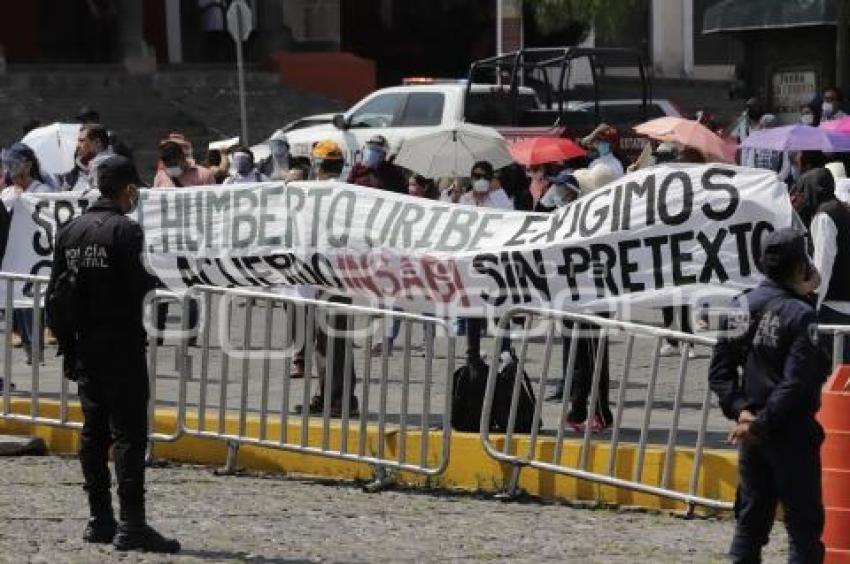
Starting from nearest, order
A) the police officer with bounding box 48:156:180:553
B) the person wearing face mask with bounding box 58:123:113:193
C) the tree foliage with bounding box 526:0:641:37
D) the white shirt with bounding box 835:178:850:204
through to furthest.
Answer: the police officer with bounding box 48:156:180:553
the white shirt with bounding box 835:178:850:204
the person wearing face mask with bounding box 58:123:113:193
the tree foliage with bounding box 526:0:641:37

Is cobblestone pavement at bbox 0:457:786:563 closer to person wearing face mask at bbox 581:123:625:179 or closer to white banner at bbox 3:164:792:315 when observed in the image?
white banner at bbox 3:164:792:315

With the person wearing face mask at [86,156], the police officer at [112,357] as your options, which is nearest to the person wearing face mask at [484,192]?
the person wearing face mask at [86,156]

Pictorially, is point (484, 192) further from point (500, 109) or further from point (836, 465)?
point (836, 465)

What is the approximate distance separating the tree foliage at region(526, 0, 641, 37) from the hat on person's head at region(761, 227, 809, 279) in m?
24.8

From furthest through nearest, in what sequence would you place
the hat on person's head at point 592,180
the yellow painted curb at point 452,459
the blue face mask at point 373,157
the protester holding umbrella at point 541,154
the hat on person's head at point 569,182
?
1. the protester holding umbrella at point 541,154
2. the blue face mask at point 373,157
3. the hat on person's head at point 592,180
4. the hat on person's head at point 569,182
5. the yellow painted curb at point 452,459

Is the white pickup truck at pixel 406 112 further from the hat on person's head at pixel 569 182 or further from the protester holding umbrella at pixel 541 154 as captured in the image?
the hat on person's head at pixel 569 182

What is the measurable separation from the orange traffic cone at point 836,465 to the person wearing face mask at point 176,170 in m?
9.32

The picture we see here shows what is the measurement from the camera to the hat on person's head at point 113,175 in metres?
10.6

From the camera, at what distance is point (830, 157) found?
62.5ft

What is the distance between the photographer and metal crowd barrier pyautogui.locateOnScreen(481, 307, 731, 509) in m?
11.6

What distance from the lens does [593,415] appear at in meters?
12.1

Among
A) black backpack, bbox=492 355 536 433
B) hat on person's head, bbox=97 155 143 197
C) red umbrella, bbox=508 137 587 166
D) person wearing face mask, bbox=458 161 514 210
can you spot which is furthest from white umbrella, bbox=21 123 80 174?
hat on person's head, bbox=97 155 143 197

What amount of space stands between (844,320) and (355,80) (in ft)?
90.3

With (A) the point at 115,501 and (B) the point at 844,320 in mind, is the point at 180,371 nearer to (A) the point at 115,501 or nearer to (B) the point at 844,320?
(A) the point at 115,501
